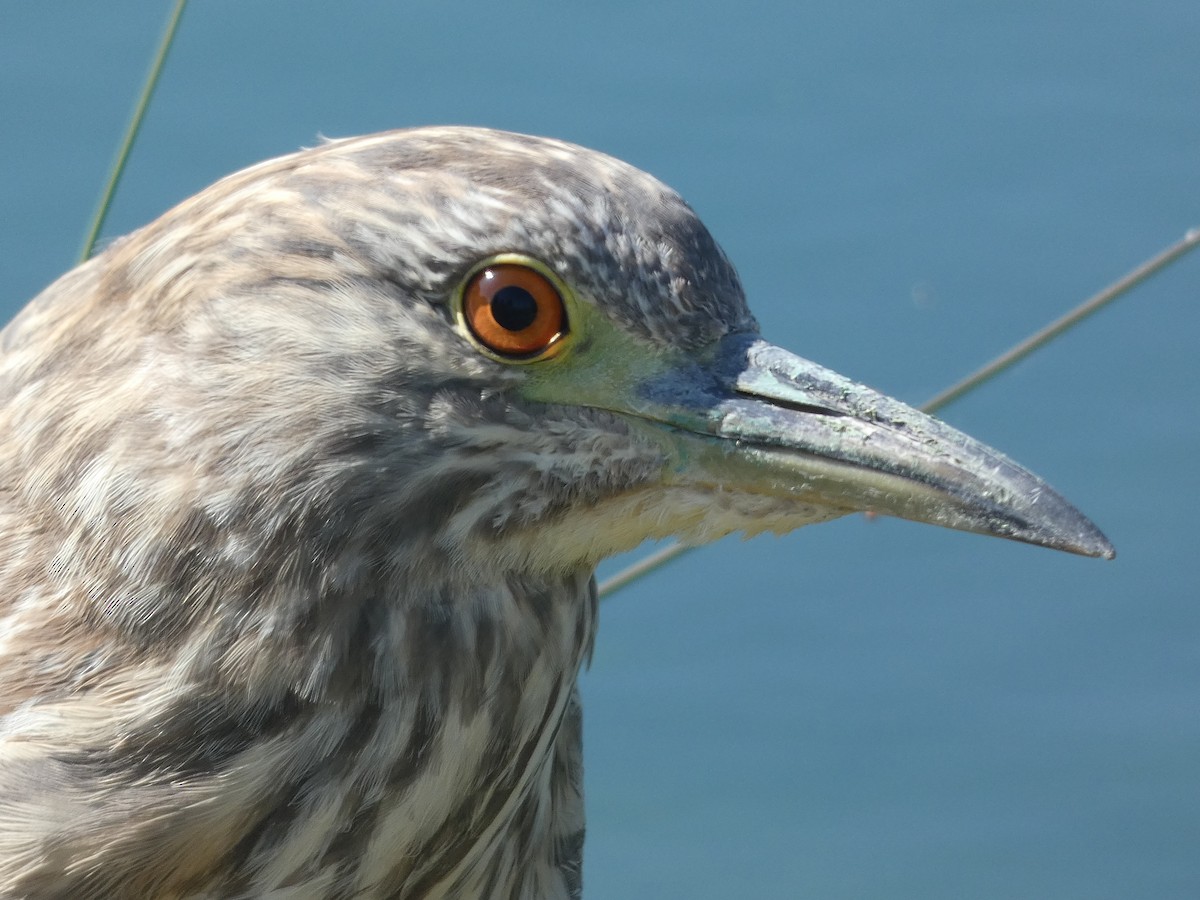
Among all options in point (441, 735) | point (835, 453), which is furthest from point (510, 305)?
point (441, 735)

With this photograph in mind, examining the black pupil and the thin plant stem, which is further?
the thin plant stem

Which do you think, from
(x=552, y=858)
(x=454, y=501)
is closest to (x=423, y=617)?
(x=454, y=501)

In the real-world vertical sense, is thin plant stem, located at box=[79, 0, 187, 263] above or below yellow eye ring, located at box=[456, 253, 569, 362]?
above

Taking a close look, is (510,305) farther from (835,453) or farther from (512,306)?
(835,453)

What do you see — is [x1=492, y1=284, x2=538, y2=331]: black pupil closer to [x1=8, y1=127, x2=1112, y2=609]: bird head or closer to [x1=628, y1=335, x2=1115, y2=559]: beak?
[x1=8, y1=127, x2=1112, y2=609]: bird head

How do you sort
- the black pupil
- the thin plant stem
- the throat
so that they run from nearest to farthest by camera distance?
the black pupil → the throat → the thin plant stem

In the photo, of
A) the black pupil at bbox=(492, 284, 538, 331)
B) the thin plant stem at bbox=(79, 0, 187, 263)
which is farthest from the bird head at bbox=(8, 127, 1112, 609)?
the thin plant stem at bbox=(79, 0, 187, 263)

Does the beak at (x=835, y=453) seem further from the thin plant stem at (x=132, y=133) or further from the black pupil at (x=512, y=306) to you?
the thin plant stem at (x=132, y=133)
